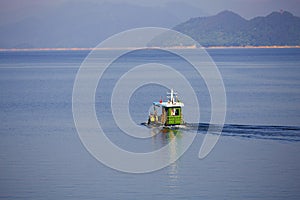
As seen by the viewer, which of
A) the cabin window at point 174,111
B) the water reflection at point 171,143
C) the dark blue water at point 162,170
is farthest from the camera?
the cabin window at point 174,111

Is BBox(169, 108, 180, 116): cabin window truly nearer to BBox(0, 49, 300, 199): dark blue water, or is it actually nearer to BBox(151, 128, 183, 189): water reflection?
BBox(151, 128, 183, 189): water reflection

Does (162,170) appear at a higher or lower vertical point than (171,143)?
lower

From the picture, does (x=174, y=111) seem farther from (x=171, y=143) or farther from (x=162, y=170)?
(x=162, y=170)

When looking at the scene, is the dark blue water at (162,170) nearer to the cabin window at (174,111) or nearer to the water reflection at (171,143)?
the water reflection at (171,143)

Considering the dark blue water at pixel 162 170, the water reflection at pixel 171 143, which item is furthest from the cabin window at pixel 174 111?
the dark blue water at pixel 162 170

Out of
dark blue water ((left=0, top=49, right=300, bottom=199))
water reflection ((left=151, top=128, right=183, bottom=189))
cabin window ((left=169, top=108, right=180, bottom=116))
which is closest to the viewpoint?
dark blue water ((left=0, top=49, right=300, bottom=199))

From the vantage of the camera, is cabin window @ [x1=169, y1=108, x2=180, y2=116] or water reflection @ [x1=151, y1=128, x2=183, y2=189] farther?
cabin window @ [x1=169, y1=108, x2=180, y2=116]

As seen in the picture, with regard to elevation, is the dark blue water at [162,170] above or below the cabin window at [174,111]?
below

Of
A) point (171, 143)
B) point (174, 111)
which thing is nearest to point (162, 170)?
point (171, 143)

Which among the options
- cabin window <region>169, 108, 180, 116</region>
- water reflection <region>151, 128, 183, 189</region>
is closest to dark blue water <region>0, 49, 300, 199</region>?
water reflection <region>151, 128, 183, 189</region>

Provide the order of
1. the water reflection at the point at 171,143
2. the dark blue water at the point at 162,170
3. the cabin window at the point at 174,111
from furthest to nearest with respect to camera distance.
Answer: the cabin window at the point at 174,111
the water reflection at the point at 171,143
the dark blue water at the point at 162,170

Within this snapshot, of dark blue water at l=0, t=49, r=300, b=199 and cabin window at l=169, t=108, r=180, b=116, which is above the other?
cabin window at l=169, t=108, r=180, b=116

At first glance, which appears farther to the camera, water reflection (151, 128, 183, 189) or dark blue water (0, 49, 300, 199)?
water reflection (151, 128, 183, 189)

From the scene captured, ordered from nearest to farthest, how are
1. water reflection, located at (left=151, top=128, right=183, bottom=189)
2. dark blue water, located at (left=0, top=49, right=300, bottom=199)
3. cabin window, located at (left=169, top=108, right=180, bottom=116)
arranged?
1. dark blue water, located at (left=0, top=49, right=300, bottom=199)
2. water reflection, located at (left=151, top=128, right=183, bottom=189)
3. cabin window, located at (left=169, top=108, right=180, bottom=116)
